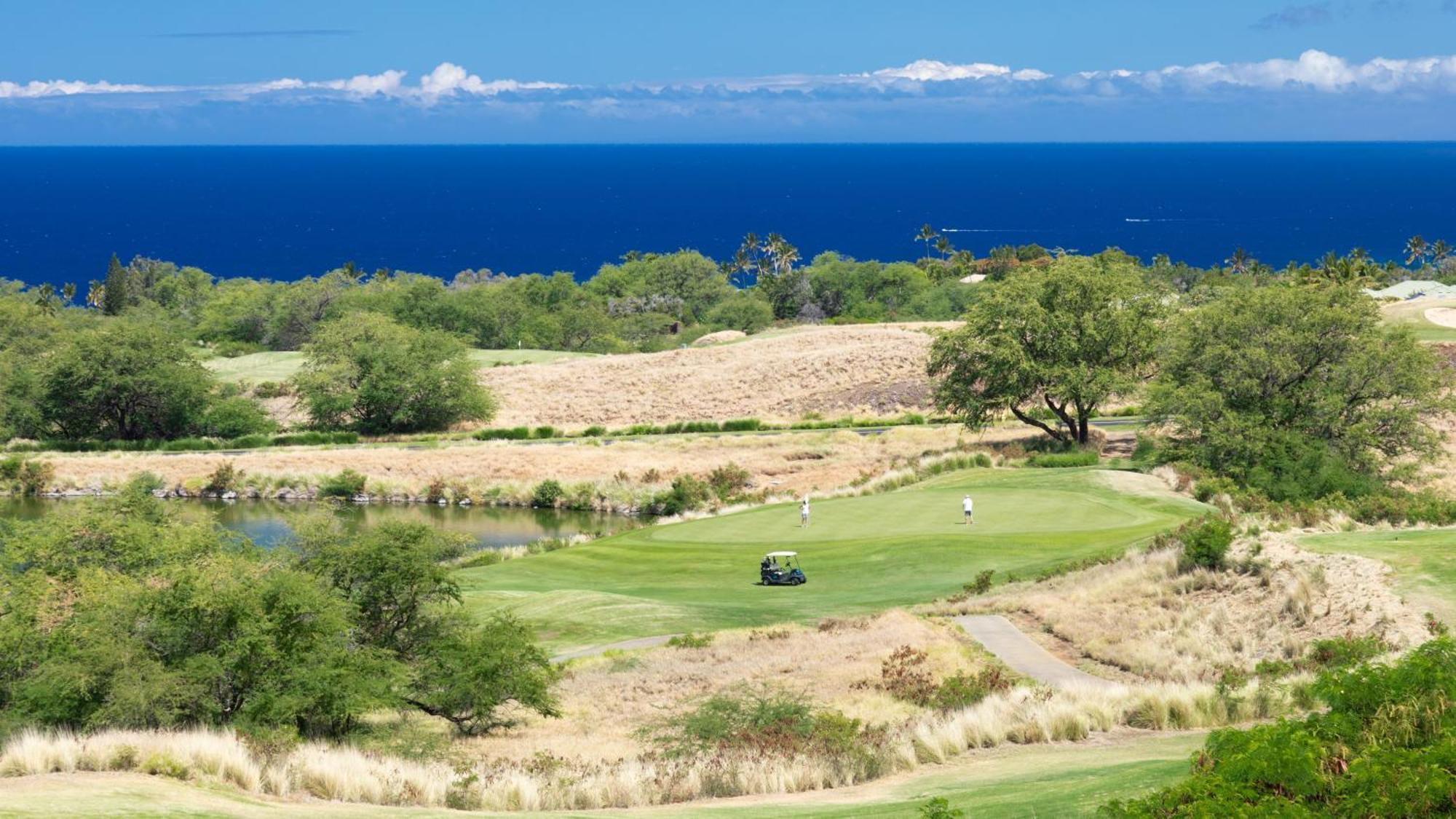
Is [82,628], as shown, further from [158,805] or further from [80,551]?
[158,805]

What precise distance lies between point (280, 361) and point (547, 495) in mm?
47251

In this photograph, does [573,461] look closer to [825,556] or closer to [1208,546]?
[825,556]

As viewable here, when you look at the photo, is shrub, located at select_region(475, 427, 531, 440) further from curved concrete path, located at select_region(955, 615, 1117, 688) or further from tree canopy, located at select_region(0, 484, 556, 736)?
curved concrete path, located at select_region(955, 615, 1117, 688)

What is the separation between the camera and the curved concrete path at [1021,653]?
78.6 feet

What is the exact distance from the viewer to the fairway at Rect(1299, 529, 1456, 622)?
23.1 m

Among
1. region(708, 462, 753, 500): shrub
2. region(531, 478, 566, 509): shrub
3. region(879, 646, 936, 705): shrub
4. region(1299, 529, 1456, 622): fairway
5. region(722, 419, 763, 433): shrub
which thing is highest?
region(1299, 529, 1456, 622): fairway

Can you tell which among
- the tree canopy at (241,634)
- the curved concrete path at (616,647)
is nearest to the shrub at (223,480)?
the tree canopy at (241,634)

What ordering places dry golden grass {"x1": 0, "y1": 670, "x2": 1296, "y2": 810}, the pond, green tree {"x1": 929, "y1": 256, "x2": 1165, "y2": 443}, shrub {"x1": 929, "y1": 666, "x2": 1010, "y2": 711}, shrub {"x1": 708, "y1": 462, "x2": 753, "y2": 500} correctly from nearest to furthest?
1. dry golden grass {"x1": 0, "y1": 670, "x2": 1296, "y2": 810}
2. shrub {"x1": 929, "y1": 666, "x2": 1010, "y2": 711}
3. the pond
4. green tree {"x1": 929, "y1": 256, "x2": 1165, "y2": 443}
5. shrub {"x1": 708, "y1": 462, "x2": 753, "y2": 500}

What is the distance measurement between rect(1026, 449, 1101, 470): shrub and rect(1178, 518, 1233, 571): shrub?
24.3 metres

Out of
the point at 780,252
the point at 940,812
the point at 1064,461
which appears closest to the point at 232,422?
the point at 1064,461

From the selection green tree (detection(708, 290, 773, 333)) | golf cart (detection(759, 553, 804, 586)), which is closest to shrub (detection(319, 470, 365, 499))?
golf cart (detection(759, 553, 804, 586))

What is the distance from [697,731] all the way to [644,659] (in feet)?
22.2

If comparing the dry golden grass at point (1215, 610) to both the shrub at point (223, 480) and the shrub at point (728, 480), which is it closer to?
the shrub at point (728, 480)

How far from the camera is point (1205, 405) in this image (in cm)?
4688
